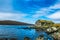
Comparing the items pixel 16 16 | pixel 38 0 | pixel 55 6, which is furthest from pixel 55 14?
pixel 16 16

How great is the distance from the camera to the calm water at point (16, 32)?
371 cm

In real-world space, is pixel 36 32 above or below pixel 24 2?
below

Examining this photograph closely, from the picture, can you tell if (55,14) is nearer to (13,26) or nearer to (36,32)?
(36,32)

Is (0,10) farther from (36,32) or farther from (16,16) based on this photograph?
(36,32)

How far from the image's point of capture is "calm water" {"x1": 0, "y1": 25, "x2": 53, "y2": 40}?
3.71 meters

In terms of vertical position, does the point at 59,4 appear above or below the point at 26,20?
above

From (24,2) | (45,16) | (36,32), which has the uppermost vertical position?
(24,2)

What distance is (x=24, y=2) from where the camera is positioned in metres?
3.74

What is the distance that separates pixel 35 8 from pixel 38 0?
144 millimetres

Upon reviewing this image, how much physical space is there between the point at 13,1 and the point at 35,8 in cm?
39

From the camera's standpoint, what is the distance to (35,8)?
3.74 m

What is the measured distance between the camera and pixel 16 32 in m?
3.73

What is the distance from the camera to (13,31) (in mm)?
3732

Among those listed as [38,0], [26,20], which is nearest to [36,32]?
[26,20]
